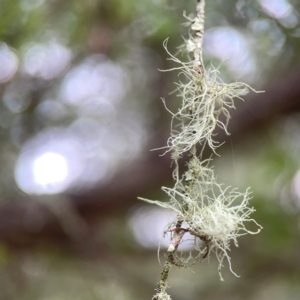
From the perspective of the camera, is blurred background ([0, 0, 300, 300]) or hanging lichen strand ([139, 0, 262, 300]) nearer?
hanging lichen strand ([139, 0, 262, 300])

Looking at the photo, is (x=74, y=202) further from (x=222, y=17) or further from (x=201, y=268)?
(x=222, y=17)

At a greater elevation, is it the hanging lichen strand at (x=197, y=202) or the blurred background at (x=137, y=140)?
the blurred background at (x=137, y=140)

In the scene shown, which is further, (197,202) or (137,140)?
(137,140)

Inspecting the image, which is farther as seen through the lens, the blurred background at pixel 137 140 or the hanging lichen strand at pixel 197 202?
the blurred background at pixel 137 140

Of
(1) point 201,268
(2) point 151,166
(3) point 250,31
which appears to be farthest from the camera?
(1) point 201,268

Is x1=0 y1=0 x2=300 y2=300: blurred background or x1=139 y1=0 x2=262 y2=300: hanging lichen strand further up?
x1=0 y1=0 x2=300 y2=300: blurred background

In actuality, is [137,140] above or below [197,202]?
above

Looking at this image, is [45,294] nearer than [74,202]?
No

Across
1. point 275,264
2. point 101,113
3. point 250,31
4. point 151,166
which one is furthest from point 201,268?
point 250,31
